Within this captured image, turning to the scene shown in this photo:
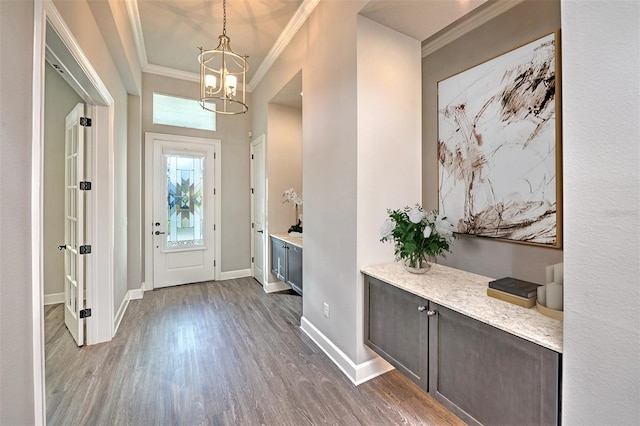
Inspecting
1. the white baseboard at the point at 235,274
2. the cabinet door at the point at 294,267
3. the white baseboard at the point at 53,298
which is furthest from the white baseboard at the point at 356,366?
the white baseboard at the point at 53,298

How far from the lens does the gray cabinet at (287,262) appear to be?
348 cm

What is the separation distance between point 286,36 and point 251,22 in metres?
0.41

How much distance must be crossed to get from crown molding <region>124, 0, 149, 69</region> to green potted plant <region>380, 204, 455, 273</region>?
327 cm

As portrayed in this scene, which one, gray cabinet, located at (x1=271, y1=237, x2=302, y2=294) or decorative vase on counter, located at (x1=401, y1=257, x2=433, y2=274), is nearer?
decorative vase on counter, located at (x1=401, y1=257, x2=433, y2=274)

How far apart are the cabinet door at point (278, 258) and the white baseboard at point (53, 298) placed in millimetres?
2829

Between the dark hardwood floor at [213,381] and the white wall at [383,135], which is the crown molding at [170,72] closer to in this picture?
the white wall at [383,135]

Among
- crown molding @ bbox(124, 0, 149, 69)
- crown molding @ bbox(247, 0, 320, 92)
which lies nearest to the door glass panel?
crown molding @ bbox(124, 0, 149, 69)

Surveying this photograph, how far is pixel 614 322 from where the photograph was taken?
2.89ft

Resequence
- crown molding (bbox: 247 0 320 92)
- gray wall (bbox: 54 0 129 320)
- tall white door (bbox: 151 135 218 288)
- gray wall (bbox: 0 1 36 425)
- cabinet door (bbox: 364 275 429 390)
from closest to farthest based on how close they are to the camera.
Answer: gray wall (bbox: 0 1 36 425), cabinet door (bbox: 364 275 429 390), gray wall (bbox: 54 0 129 320), crown molding (bbox: 247 0 320 92), tall white door (bbox: 151 135 218 288)

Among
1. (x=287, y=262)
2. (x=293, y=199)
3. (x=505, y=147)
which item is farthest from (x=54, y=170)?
(x=505, y=147)

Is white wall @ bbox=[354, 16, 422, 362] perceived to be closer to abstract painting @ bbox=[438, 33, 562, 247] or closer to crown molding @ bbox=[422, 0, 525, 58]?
abstract painting @ bbox=[438, 33, 562, 247]

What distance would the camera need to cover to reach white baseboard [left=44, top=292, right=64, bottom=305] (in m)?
3.69

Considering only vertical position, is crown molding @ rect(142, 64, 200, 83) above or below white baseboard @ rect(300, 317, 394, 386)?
above

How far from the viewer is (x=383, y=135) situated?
224 centimetres
